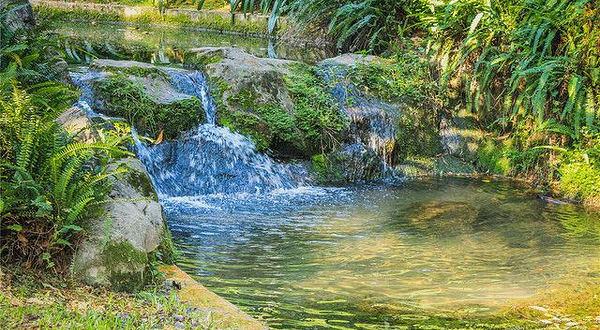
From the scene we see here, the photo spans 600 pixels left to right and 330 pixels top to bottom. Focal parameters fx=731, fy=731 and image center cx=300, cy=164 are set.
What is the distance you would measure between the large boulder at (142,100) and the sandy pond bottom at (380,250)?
1197 millimetres

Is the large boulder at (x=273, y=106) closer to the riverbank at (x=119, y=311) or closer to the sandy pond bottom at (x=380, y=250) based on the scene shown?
the sandy pond bottom at (x=380, y=250)

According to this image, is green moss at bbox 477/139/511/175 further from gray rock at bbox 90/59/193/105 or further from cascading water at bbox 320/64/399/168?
gray rock at bbox 90/59/193/105

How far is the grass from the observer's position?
4004 mm

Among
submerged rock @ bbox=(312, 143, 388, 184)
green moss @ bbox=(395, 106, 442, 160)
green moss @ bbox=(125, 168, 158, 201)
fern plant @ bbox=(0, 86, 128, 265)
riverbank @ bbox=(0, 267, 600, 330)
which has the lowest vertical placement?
submerged rock @ bbox=(312, 143, 388, 184)

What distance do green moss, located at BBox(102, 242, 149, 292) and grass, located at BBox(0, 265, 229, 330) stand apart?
0.10 meters

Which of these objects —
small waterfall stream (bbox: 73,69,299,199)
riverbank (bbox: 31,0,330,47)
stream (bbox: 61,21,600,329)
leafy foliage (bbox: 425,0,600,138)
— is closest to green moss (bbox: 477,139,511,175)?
leafy foliage (bbox: 425,0,600,138)

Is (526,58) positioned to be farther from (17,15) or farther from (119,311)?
(119,311)

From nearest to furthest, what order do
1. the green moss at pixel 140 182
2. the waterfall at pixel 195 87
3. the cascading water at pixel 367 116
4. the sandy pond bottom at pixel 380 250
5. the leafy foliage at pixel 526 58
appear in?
the sandy pond bottom at pixel 380 250 → the green moss at pixel 140 182 → the leafy foliage at pixel 526 58 → the waterfall at pixel 195 87 → the cascading water at pixel 367 116

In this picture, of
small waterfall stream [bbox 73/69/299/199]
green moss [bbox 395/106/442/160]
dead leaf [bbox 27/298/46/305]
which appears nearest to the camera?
dead leaf [bbox 27/298/46/305]

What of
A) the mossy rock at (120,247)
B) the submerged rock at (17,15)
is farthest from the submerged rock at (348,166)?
the mossy rock at (120,247)

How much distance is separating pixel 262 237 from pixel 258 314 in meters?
2.17

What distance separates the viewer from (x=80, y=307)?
430 cm

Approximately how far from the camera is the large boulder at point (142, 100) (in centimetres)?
929

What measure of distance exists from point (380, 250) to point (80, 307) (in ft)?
→ 10.4
